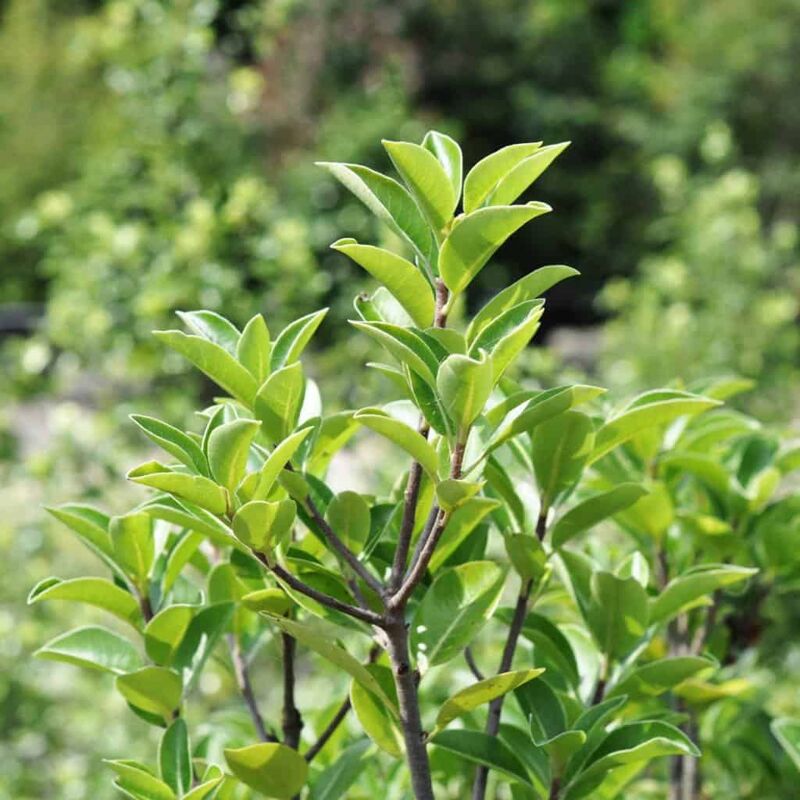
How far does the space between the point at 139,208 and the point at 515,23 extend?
26.8 feet

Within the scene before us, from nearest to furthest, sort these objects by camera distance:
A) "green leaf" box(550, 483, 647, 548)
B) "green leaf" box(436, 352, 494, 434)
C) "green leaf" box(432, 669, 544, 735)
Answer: "green leaf" box(436, 352, 494, 434)
"green leaf" box(432, 669, 544, 735)
"green leaf" box(550, 483, 647, 548)

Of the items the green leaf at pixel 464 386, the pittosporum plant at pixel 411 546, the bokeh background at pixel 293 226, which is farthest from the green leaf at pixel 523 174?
the bokeh background at pixel 293 226

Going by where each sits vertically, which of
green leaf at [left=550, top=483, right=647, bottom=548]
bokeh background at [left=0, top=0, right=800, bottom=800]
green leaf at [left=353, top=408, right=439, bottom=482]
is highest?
bokeh background at [left=0, top=0, right=800, bottom=800]

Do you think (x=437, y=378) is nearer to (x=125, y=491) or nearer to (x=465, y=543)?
(x=465, y=543)

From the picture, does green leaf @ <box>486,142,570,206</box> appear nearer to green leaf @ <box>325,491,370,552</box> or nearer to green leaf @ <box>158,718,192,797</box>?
green leaf @ <box>325,491,370,552</box>

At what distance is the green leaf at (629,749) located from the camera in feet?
2.75

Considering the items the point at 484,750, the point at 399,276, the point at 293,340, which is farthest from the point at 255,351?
the point at 484,750

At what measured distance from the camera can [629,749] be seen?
0.86 m

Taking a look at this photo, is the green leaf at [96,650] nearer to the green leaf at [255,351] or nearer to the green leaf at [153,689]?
the green leaf at [153,689]

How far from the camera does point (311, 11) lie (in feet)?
→ 24.1

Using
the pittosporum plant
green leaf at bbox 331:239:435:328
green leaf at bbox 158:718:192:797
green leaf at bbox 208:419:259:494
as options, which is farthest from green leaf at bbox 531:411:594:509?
green leaf at bbox 158:718:192:797

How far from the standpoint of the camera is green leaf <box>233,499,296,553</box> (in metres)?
0.73

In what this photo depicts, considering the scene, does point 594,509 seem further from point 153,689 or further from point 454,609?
point 153,689

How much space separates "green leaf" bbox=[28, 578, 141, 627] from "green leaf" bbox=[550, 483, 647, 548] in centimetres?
34
